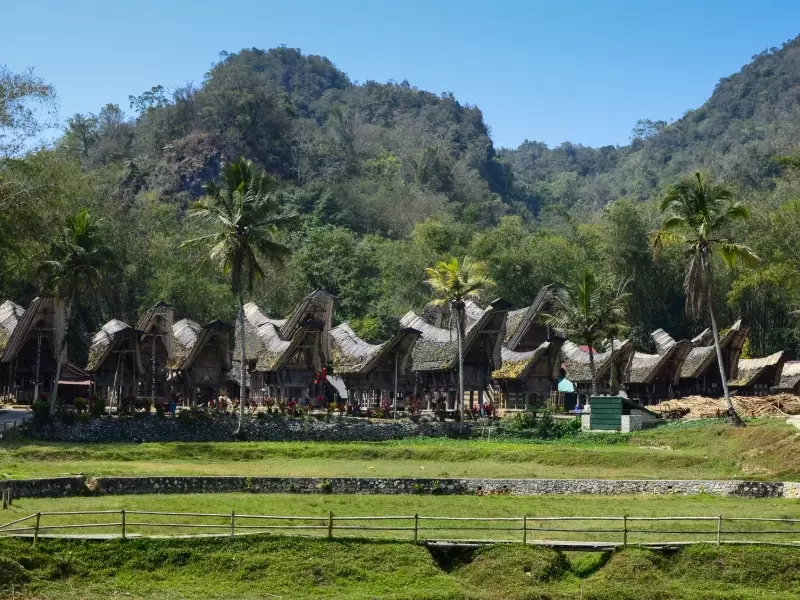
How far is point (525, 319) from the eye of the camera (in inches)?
2977

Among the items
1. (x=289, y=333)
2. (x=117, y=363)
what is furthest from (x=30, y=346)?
(x=289, y=333)

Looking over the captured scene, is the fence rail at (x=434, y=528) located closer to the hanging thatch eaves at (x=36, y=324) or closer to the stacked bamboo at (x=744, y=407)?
the stacked bamboo at (x=744, y=407)

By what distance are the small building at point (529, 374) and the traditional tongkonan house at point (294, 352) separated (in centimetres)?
1137

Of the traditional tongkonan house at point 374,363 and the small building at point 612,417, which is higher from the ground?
the traditional tongkonan house at point 374,363

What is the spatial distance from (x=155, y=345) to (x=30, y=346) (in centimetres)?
690

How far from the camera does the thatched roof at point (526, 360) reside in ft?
223

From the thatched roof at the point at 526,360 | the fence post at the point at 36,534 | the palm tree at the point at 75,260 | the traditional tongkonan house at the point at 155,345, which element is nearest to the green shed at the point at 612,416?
the thatched roof at the point at 526,360

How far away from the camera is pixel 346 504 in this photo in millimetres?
35312

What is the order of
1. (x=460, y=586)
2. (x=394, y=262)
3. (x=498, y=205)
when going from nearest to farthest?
1. (x=460, y=586)
2. (x=394, y=262)
3. (x=498, y=205)

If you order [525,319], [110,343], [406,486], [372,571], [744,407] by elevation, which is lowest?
[372,571]

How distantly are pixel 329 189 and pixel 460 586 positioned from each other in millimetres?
112475

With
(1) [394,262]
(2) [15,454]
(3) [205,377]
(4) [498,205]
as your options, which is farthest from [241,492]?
(4) [498,205]

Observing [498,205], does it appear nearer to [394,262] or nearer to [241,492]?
[394,262]

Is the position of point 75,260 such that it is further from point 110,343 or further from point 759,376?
point 759,376
